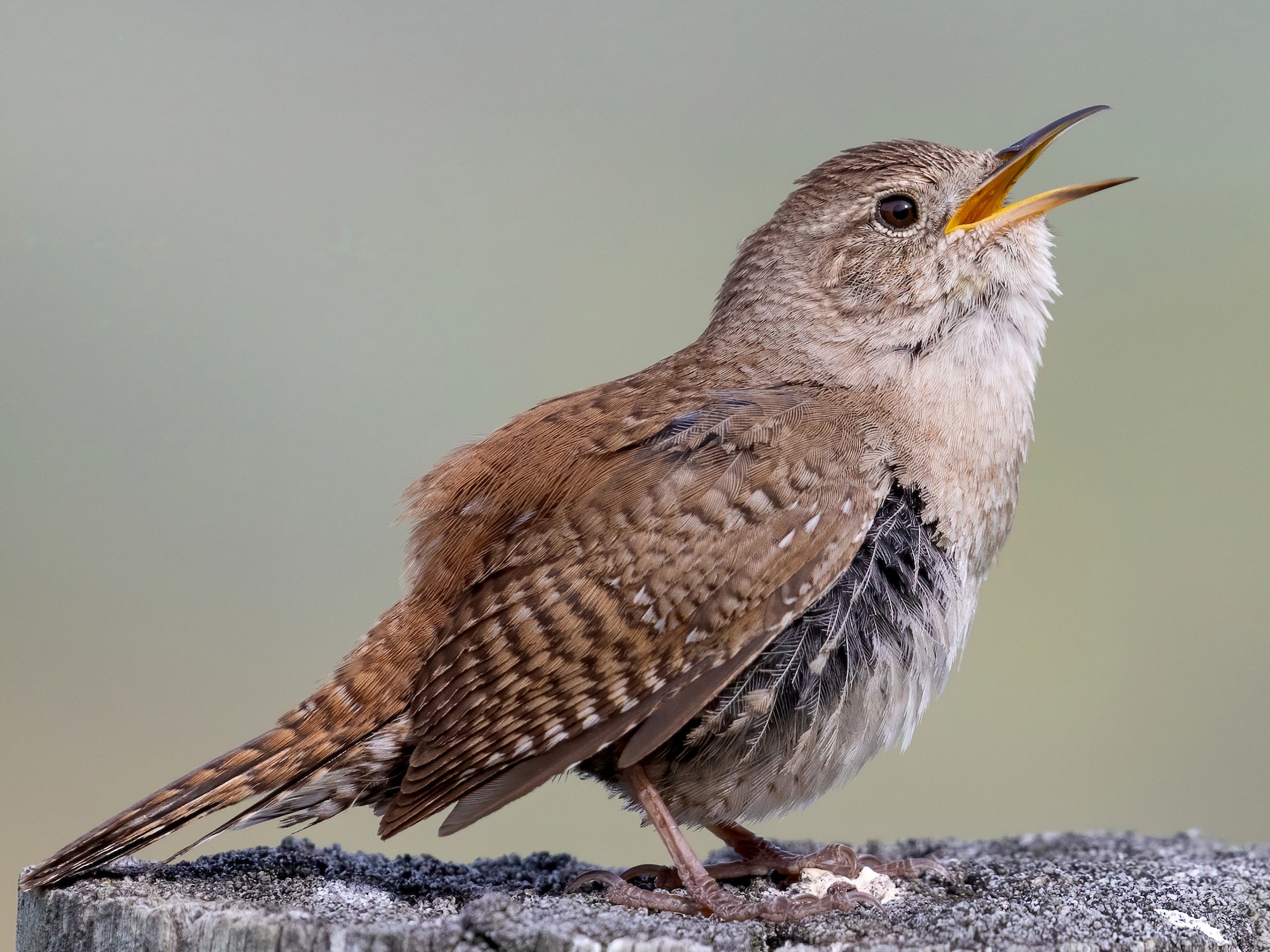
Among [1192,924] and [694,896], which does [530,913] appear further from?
[1192,924]

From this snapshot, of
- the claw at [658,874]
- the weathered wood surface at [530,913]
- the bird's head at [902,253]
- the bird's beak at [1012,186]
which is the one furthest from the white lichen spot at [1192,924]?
the bird's beak at [1012,186]

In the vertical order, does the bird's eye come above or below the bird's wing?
above

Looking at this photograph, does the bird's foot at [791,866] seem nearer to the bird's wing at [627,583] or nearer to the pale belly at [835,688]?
the pale belly at [835,688]

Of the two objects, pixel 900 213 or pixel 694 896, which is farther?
pixel 900 213

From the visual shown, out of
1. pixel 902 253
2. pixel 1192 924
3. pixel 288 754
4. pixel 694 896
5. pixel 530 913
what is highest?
pixel 902 253

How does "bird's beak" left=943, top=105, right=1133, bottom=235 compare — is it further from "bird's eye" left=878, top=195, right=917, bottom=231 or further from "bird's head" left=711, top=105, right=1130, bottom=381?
"bird's eye" left=878, top=195, right=917, bottom=231

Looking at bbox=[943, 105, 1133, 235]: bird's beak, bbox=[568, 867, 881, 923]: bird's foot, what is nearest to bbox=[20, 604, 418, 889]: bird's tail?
bbox=[568, 867, 881, 923]: bird's foot

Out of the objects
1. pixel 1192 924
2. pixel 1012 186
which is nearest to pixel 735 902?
pixel 1192 924
